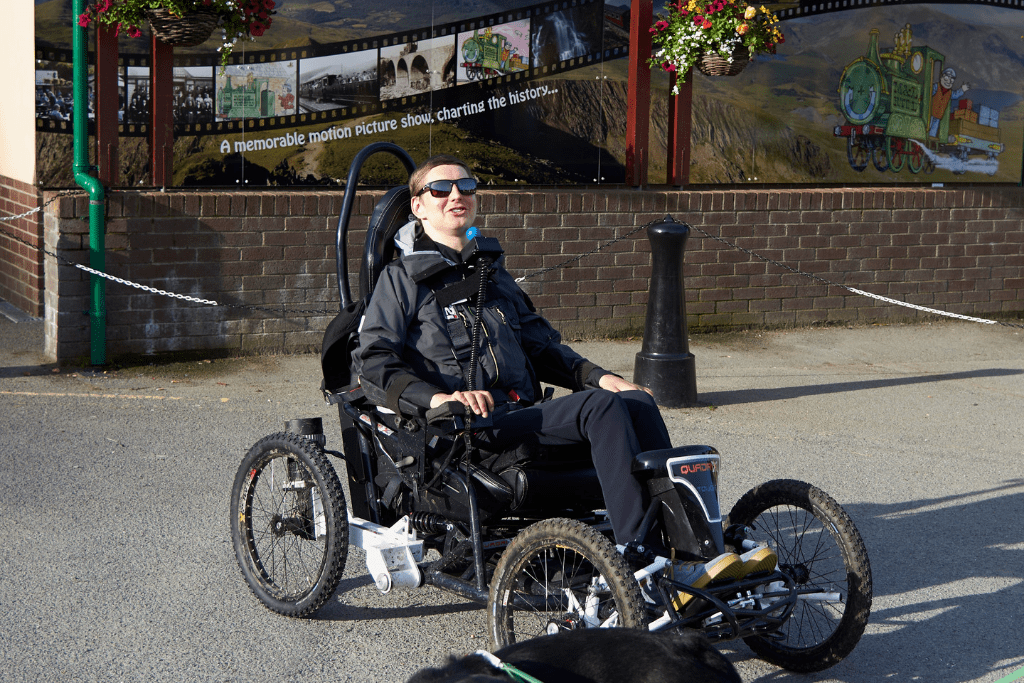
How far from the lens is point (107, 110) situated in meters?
8.26

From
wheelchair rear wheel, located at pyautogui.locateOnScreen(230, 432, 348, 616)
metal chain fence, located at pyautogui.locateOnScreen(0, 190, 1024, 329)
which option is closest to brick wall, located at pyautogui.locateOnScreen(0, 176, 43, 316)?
metal chain fence, located at pyautogui.locateOnScreen(0, 190, 1024, 329)

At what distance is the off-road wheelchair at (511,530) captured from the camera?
3.27m

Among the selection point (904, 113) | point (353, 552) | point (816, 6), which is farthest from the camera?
point (904, 113)

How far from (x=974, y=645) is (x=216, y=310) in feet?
19.0

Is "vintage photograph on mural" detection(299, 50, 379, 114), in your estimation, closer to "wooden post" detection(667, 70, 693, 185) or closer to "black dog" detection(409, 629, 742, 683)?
"wooden post" detection(667, 70, 693, 185)

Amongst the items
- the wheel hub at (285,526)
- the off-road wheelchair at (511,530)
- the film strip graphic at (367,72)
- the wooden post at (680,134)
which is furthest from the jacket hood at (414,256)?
the wooden post at (680,134)

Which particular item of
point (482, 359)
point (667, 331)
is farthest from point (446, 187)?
point (667, 331)

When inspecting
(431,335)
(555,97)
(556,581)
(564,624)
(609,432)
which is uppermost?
(555,97)

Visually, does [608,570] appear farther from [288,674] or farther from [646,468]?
[288,674]

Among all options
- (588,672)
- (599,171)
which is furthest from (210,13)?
(588,672)

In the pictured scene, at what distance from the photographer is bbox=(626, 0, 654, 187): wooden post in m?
9.55

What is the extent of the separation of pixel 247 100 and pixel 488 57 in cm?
202

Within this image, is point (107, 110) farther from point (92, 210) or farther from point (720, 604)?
point (720, 604)

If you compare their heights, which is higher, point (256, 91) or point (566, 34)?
point (566, 34)
